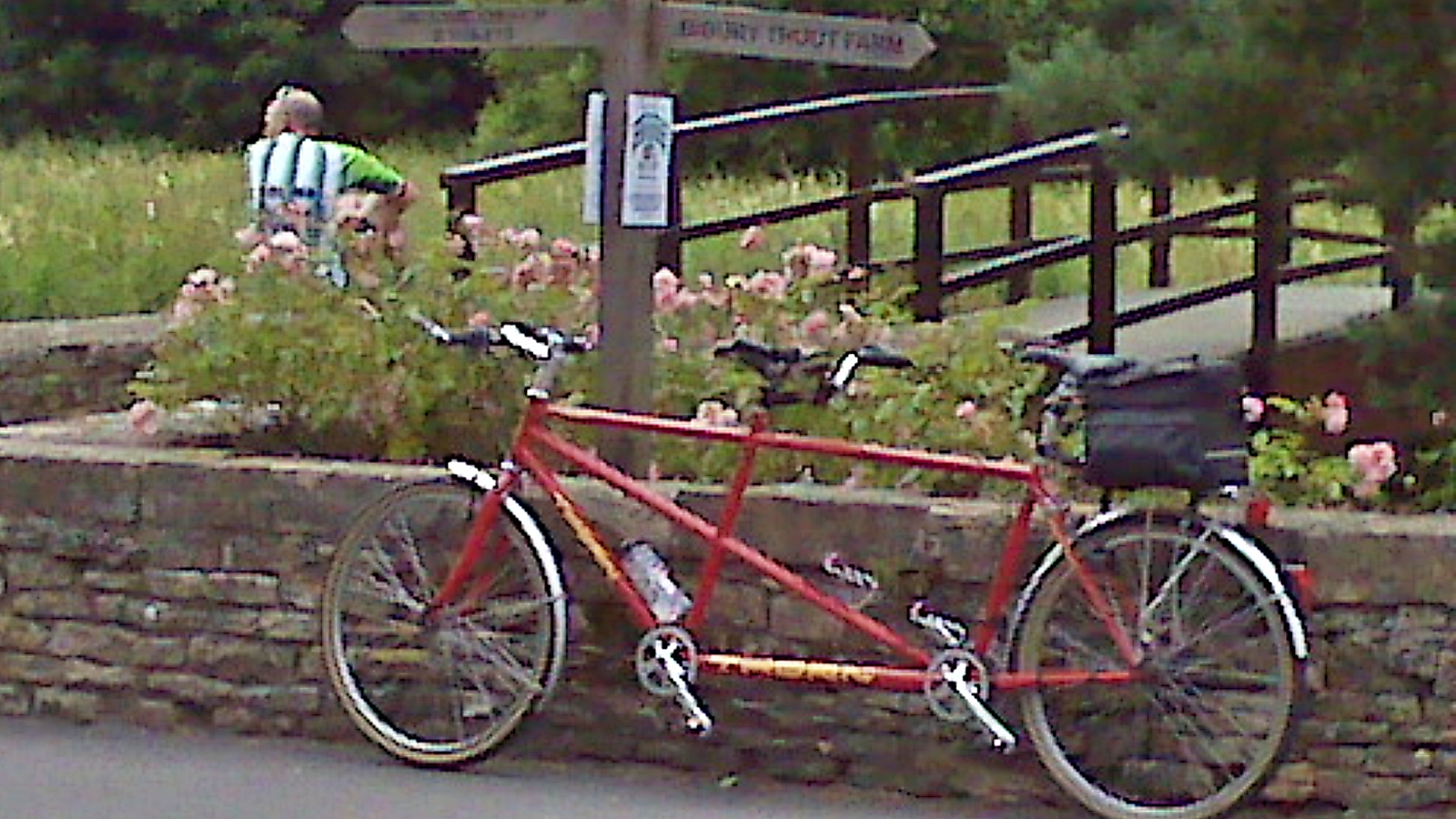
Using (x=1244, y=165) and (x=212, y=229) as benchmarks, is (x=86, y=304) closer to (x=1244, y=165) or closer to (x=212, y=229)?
(x=212, y=229)

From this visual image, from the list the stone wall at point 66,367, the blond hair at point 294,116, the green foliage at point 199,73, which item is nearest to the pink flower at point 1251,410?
the stone wall at point 66,367

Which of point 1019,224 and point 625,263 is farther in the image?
point 1019,224

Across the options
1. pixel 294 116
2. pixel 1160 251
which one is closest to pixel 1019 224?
pixel 1160 251

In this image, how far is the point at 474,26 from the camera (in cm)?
647

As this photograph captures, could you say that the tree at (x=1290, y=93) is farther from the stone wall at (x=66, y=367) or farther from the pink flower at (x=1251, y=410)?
the stone wall at (x=66, y=367)

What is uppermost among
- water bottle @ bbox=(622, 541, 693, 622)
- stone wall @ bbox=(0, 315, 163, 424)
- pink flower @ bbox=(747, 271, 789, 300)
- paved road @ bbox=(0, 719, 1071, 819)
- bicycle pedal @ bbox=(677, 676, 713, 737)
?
pink flower @ bbox=(747, 271, 789, 300)

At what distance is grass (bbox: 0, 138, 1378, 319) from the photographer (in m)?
11.5

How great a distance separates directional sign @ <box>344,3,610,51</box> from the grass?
4.44 feet

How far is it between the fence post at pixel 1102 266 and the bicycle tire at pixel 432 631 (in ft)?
12.7

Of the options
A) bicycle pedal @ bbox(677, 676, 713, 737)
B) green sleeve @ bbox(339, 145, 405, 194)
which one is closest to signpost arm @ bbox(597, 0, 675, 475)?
bicycle pedal @ bbox(677, 676, 713, 737)

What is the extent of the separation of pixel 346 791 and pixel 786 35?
196cm

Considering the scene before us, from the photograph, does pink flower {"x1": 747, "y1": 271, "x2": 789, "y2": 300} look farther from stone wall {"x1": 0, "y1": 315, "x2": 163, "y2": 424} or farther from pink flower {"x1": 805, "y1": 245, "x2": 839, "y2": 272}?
stone wall {"x1": 0, "y1": 315, "x2": 163, "y2": 424}

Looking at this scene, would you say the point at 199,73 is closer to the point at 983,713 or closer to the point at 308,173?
the point at 308,173

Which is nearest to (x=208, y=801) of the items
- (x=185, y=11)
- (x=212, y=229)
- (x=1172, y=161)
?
(x=1172, y=161)
